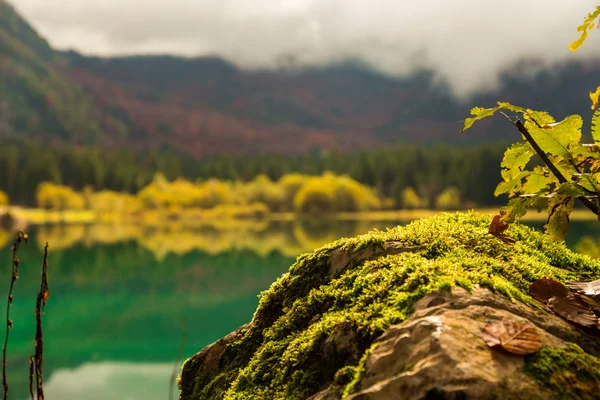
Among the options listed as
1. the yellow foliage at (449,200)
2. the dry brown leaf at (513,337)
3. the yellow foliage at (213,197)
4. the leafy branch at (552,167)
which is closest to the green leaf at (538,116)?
the leafy branch at (552,167)

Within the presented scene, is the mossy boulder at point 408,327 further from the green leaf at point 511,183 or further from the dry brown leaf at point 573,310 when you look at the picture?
the green leaf at point 511,183

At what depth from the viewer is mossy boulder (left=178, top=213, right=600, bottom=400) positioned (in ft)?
7.21

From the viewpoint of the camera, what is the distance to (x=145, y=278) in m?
41.9

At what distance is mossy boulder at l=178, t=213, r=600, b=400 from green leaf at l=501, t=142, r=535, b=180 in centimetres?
44

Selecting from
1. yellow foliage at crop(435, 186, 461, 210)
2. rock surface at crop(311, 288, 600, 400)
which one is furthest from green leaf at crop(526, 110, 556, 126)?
yellow foliage at crop(435, 186, 461, 210)

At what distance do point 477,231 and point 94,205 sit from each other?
13471 centimetres

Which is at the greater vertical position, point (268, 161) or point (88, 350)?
point (268, 161)

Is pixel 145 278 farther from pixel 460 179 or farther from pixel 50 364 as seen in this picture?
pixel 460 179

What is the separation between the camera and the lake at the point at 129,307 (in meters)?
18.8

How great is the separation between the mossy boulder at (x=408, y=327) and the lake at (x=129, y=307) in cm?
69

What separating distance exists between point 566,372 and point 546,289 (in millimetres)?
641

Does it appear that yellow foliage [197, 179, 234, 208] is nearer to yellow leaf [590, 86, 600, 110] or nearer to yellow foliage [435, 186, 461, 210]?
yellow foliage [435, 186, 461, 210]

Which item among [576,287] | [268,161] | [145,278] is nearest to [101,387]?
[576,287]

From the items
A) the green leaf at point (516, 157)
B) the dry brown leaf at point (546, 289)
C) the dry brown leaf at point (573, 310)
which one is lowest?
the dry brown leaf at point (573, 310)
